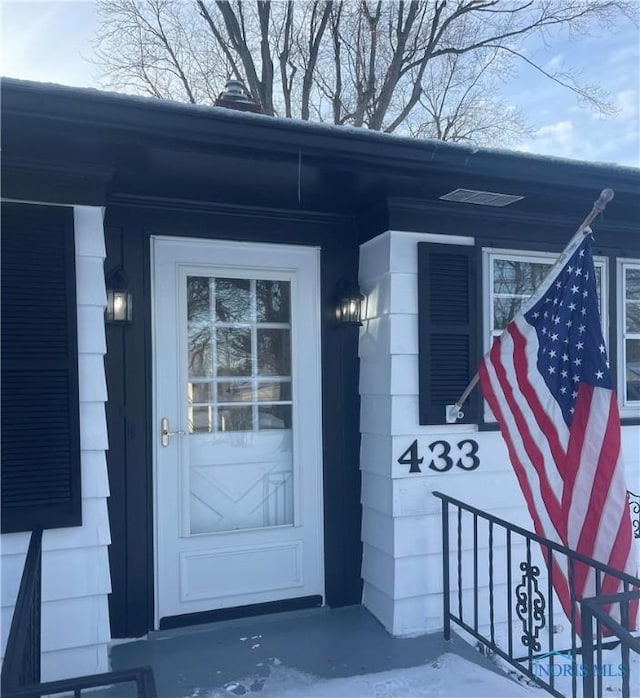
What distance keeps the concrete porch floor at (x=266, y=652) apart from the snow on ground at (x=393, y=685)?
0.8 inches

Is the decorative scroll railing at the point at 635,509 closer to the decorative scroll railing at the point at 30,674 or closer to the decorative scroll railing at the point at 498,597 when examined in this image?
the decorative scroll railing at the point at 498,597

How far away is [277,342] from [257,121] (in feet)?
4.16

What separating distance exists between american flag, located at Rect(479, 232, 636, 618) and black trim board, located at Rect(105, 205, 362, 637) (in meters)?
0.93

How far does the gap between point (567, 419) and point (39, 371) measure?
2.14 m

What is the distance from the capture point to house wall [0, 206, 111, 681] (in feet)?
7.71

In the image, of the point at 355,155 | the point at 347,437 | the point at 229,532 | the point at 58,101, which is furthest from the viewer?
the point at 347,437

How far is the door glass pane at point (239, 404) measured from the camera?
118 inches

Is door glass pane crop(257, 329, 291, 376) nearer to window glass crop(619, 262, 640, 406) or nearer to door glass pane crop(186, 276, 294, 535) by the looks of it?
door glass pane crop(186, 276, 294, 535)

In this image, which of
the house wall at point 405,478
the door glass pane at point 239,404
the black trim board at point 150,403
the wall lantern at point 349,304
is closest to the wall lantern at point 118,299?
the black trim board at point 150,403

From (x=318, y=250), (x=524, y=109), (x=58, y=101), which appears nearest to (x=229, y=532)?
(x=318, y=250)

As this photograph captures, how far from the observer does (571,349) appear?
241 centimetres

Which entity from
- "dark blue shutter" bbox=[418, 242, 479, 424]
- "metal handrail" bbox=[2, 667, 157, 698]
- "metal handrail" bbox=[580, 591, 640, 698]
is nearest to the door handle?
"dark blue shutter" bbox=[418, 242, 479, 424]

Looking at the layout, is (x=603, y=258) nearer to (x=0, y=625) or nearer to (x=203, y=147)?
(x=203, y=147)

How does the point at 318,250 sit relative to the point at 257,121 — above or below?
below
